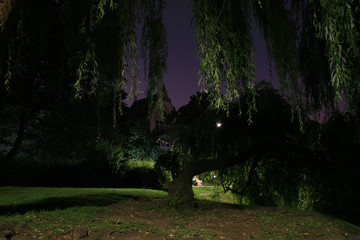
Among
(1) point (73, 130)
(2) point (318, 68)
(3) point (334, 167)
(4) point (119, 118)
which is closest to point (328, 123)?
(3) point (334, 167)

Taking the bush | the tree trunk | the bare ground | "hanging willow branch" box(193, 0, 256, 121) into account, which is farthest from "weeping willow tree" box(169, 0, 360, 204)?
the bush

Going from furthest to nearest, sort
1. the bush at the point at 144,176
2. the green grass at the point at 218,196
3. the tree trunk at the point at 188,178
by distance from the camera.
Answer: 1. the bush at the point at 144,176
2. the green grass at the point at 218,196
3. the tree trunk at the point at 188,178

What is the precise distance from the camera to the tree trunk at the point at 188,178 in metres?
7.27

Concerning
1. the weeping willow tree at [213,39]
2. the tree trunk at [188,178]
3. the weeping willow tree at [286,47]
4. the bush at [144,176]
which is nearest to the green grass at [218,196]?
the bush at [144,176]

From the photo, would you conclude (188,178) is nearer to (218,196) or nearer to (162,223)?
(162,223)

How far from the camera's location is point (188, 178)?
7.72 meters

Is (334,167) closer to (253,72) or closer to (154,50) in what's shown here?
(253,72)

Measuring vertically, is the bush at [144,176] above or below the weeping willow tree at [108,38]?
below

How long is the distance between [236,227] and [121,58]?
12.8 feet

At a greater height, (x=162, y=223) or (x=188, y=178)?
(x=188, y=178)

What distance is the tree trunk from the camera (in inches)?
286

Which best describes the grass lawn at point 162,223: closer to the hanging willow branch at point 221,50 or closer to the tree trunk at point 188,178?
the tree trunk at point 188,178

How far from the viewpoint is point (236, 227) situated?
5629 mm

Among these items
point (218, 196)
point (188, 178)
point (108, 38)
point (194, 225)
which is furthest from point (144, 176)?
point (108, 38)
